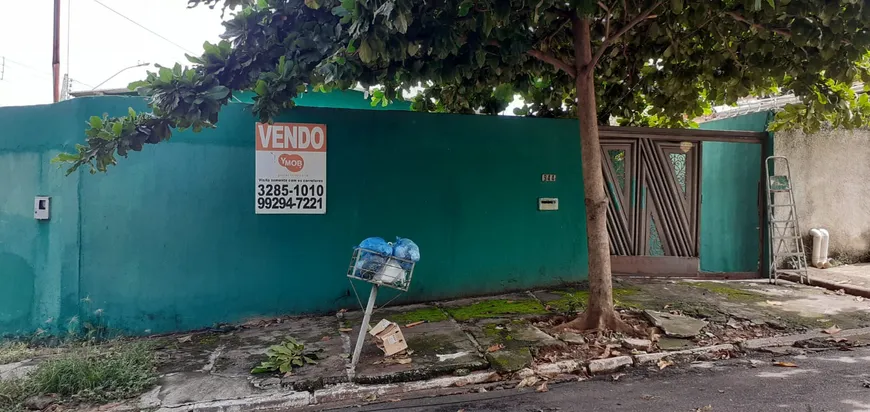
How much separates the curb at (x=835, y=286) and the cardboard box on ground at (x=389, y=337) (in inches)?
269

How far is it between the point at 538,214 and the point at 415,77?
3.10m

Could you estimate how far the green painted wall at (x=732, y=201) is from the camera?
8.85m

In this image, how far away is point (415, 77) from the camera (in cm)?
555

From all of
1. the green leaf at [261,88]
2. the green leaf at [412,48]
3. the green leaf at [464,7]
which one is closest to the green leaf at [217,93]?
the green leaf at [261,88]

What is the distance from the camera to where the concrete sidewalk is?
14.3 feet

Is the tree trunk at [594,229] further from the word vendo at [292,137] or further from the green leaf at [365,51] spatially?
the word vendo at [292,137]

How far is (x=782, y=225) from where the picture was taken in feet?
28.3

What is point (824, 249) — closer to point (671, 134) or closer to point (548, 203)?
point (671, 134)

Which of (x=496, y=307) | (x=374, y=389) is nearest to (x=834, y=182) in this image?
(x=496, y=307)

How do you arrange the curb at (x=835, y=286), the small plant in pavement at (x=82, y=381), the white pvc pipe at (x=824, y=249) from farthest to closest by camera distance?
1. the white pvc pipe at (x=824, y=249)
2. the curb at (x=835, y=286)
3. the small plant in pavement at (x=82, y=381)

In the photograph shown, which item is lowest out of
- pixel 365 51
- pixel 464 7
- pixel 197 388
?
pixel 197 388

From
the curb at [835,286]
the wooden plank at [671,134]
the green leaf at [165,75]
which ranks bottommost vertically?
the curb at [835,286]

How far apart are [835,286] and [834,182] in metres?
2.46

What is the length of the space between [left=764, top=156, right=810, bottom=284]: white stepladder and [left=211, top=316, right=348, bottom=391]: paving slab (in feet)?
23.3
